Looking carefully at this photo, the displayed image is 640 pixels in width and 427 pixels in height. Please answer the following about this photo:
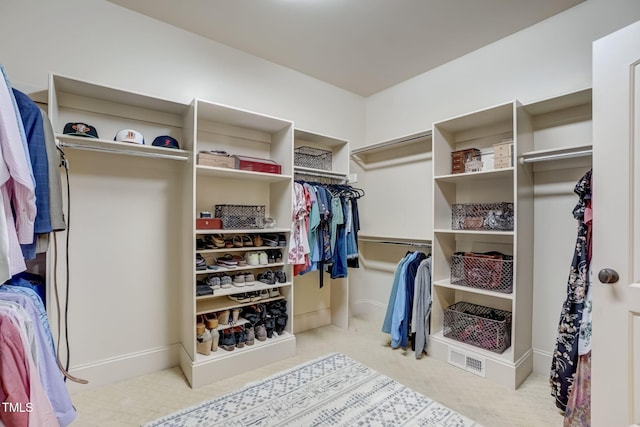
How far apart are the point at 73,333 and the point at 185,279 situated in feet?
2.51

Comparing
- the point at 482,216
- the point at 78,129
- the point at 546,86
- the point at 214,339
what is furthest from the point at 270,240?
the point at 546,86

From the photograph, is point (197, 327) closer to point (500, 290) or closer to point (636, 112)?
point (500, 290)

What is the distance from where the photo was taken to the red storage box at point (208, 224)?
2.13 m

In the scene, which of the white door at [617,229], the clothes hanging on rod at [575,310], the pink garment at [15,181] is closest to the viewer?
the pink garment at [15,181]

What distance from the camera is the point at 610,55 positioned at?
133 cm

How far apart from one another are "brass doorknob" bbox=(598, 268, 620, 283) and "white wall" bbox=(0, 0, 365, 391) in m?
2.65

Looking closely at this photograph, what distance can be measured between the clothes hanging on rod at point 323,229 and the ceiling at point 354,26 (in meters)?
1.22

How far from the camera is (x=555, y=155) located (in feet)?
6.43

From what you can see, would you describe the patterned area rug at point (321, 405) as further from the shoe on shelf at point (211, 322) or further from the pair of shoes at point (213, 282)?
the pair of shoes at point (213, 282)

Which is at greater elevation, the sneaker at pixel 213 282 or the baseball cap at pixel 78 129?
the baseball cap at pixel 78 129

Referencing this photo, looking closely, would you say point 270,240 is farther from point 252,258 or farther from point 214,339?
point 214,339

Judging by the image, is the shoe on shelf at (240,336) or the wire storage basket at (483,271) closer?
the wire storage basket at (483,271)

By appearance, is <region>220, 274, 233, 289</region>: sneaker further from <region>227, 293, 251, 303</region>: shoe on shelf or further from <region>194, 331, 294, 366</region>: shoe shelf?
<region>194, 331, 294, 366</region>: shoe shelf

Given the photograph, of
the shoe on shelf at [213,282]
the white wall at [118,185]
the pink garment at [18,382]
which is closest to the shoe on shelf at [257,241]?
the shoe on shelf at [213,282]
